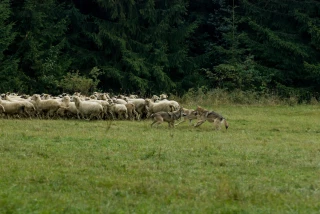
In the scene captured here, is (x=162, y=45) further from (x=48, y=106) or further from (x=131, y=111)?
(x=48, y=106)

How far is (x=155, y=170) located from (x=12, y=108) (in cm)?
1106

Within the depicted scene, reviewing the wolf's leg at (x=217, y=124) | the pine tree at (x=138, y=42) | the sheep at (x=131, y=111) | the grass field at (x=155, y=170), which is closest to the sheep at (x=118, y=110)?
the sheep at (x=131, y=111)

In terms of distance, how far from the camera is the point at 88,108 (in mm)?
21172

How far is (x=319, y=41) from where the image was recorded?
129 feet

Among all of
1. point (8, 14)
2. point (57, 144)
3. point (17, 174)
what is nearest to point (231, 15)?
point (8, 14)

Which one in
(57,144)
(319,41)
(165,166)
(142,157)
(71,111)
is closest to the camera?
(165,166)

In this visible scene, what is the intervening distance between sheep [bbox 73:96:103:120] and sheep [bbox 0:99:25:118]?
1.90 meters

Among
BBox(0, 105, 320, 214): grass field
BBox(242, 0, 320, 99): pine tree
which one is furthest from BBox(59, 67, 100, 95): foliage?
BBox(0, 105, 320, 214): grass field

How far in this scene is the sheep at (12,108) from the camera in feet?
68.8

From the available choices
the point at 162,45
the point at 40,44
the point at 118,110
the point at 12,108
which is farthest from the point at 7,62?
the point at 118,110

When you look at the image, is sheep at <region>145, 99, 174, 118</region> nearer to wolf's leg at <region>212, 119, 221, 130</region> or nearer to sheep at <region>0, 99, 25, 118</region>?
wolf's leg at <region>212, 119, 221, 130</region>

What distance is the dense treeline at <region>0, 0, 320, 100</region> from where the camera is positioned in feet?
124

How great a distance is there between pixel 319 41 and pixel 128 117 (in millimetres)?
21102

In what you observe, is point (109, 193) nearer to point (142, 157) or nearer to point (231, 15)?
point (142, 157)
